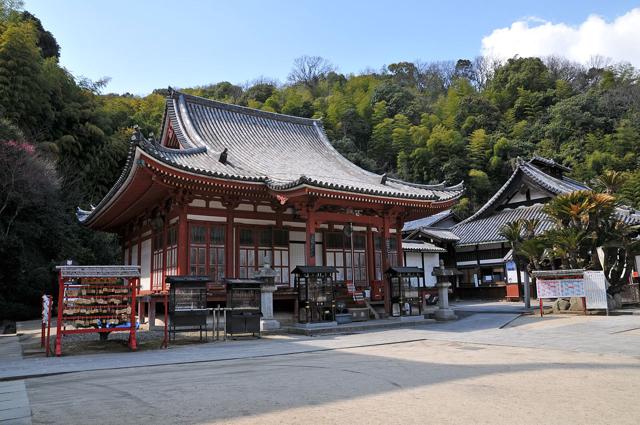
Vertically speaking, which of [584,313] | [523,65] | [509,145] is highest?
[523,65]

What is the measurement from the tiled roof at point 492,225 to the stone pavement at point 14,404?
84.1ft

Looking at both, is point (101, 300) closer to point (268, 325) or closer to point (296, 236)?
point (268, 325)

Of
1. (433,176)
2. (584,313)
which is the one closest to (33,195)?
(584,313)

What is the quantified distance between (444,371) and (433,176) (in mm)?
47367

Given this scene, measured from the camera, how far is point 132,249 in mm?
21656

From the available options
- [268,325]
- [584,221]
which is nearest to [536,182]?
[584,221]

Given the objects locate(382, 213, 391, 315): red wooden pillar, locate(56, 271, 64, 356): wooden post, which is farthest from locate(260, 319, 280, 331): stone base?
locate(56, 271, 64, 356): wooden post

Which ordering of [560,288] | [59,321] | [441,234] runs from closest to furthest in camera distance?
[59,321] → [560,288] → [441,234]

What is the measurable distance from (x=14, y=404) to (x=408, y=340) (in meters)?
8.39

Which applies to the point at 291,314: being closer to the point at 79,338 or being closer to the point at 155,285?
the point at 155,285

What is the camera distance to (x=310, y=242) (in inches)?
564

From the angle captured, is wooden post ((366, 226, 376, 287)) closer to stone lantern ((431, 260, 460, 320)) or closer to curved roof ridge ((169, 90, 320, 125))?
stone lantern ((431, 260, 460, 320))

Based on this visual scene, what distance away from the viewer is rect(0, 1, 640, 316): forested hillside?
24.9 metres

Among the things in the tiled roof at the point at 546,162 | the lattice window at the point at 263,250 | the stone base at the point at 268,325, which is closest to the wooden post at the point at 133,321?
the stone base at the point at 268,325
